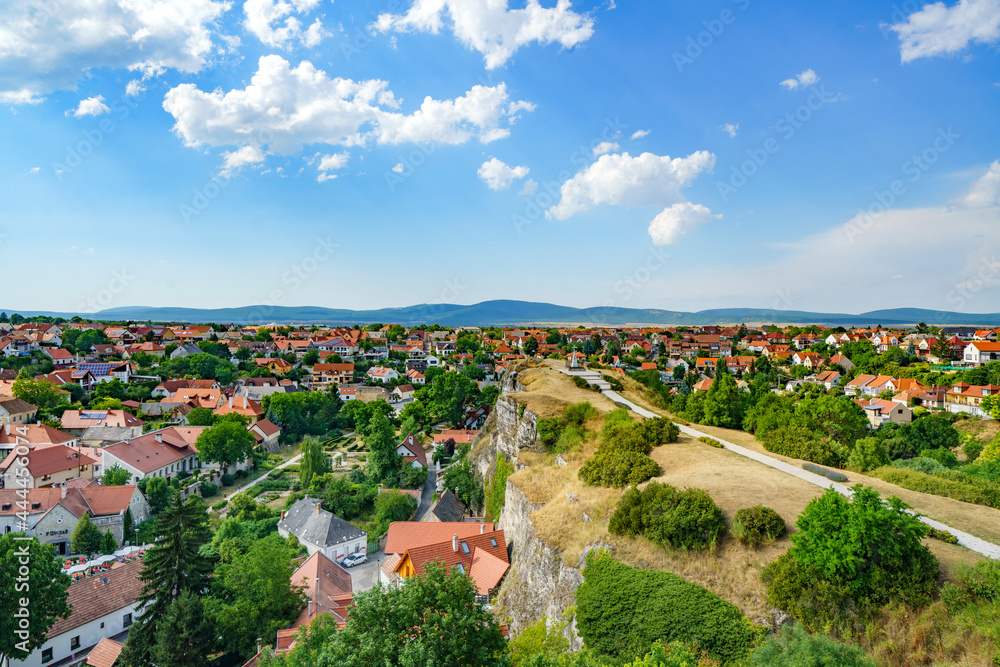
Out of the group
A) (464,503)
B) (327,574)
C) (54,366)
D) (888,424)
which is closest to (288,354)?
(54,366)

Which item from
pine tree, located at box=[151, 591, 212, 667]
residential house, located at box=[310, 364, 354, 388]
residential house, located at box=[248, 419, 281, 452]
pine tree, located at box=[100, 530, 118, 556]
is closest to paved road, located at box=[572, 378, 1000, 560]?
pine tree, located at box=[151, 591, 212, 667]

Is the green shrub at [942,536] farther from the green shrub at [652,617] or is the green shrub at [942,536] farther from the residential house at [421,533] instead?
the residential house at [421,533]

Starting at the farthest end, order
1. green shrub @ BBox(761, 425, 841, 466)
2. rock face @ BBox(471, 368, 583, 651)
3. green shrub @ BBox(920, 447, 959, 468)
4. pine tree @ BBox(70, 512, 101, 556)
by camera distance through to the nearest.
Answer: green shrub @ BBox(920, 447, 959, 468) < pine tree @ BBox(70, 512, 101, 556) < green shrub @ BBox(761, 425, 841, 466) < rock face @ BBox(471, 368, 583, 651)

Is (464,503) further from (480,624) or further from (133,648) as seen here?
(480,624)

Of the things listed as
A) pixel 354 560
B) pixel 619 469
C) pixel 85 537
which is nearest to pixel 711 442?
pixel 619 469

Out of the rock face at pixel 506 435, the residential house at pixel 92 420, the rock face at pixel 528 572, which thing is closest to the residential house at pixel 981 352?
the rock face at pixel 506 435

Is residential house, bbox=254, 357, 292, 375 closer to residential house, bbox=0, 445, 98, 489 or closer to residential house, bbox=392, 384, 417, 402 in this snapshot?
residential house, bbox=392, 384, 417, 402
